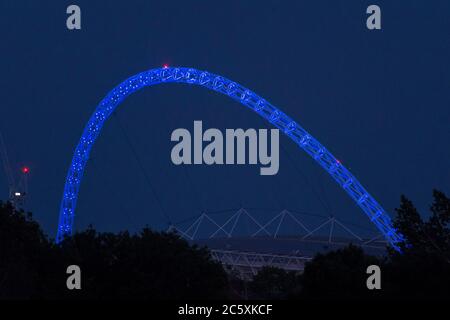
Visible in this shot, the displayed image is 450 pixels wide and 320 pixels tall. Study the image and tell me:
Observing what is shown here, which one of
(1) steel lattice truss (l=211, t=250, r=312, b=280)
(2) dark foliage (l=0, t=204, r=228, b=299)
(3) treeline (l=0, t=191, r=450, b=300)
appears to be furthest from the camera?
(1) steel lattice truss (l=211, t=250, r=312, b=280)

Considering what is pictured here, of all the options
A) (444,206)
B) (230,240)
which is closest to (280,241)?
(230,240)

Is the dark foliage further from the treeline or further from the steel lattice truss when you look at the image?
the steel lattice truss

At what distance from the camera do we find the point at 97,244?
6738cm

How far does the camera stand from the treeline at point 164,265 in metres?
51.8

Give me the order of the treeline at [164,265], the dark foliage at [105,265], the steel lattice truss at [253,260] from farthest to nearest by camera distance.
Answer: the steel lattice truss at [253,260], the dark foliage at [105,265], the treeline at [164,265]

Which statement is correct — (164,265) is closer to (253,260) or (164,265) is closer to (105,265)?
(105,265)

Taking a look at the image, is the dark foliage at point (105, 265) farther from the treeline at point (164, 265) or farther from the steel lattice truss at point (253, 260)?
the steel lattice truss at point (253, 260)

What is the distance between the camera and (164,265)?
64.7 m

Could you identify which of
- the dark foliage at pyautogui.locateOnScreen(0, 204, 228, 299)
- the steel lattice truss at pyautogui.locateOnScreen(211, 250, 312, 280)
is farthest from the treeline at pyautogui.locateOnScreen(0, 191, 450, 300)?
the steel lattice truss at pyautogui.locateOnScreen(211, 250, 312, 280)

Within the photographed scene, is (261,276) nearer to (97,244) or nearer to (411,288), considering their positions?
(97,244)

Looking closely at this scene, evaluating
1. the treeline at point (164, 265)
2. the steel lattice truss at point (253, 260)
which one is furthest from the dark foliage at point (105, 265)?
the steel lattice truss at point (253, 260)

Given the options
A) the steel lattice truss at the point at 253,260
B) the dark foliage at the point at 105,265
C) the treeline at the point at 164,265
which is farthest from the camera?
the steel lattice truss at the point at 253,260

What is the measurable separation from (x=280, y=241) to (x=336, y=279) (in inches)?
1936

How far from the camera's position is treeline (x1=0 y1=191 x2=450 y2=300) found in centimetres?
5184
